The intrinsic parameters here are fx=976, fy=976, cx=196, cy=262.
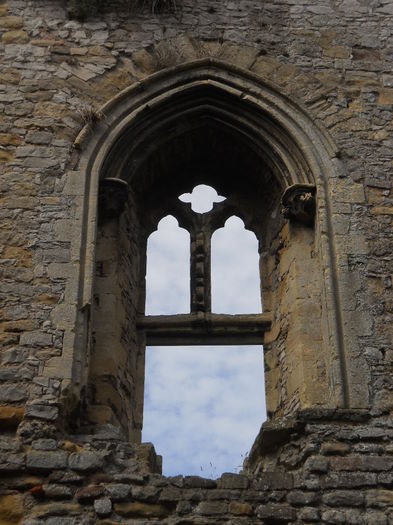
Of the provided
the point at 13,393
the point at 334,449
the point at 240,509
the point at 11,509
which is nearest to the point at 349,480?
the point at 334,449

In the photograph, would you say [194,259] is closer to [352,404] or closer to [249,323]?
[249,323]

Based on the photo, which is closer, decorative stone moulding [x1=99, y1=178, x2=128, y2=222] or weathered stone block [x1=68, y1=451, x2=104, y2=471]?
weathered stone block [x1=68, y1=451, x2=104, y2=471]

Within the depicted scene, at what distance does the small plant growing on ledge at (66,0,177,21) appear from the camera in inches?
376

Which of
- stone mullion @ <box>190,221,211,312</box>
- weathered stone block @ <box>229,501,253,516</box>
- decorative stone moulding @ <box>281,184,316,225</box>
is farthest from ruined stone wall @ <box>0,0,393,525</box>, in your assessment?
stone mullion @ <box>190,221,211,312</box>

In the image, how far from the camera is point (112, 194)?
8641 millimetres

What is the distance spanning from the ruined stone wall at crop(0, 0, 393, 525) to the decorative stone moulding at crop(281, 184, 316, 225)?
27 centimetres

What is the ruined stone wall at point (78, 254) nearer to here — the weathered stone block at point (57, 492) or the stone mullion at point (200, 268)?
the weathered stone block at point (57, 492)

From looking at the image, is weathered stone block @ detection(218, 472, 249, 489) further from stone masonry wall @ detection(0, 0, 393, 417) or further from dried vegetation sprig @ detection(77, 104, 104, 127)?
dried vegetation sprig @ detection(77, 104, 104, 127)

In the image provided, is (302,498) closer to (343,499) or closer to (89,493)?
(343,499)

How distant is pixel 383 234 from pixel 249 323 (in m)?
1.45

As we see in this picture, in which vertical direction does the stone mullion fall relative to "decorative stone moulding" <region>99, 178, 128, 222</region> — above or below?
below

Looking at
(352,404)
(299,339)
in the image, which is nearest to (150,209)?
(299,339)

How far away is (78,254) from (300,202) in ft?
6.59

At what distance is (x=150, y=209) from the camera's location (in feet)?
31.4
